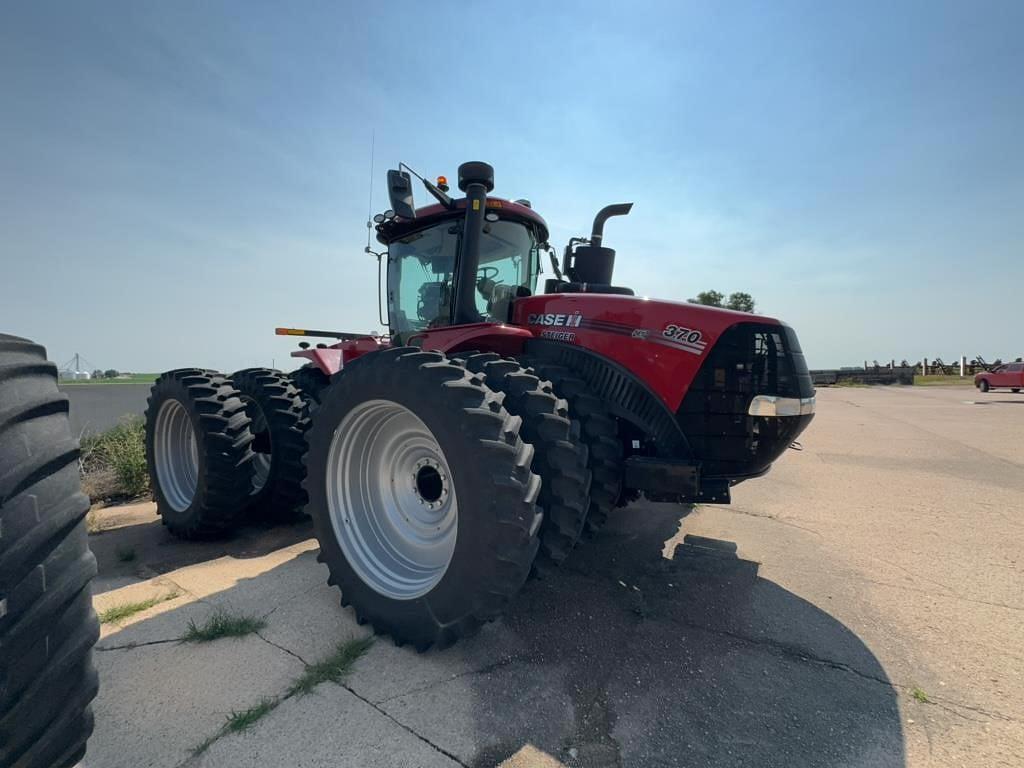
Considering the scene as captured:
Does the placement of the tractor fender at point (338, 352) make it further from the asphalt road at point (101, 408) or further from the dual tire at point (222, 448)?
the asphalt road at point (101, 408)

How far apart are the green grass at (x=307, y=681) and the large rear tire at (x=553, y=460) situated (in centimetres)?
89

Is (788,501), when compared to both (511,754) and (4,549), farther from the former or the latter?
(4,549)

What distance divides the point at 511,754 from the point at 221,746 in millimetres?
961

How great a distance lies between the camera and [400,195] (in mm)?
3014

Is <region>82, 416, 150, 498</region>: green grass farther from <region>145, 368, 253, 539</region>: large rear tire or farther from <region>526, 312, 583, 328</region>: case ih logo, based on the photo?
<region>526, 312, 583, 328</region>: case ih logo

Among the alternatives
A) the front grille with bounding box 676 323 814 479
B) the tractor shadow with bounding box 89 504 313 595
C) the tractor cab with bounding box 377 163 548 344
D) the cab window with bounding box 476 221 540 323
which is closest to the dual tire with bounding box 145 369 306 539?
the tractor shadow with bounding box 89 504 313 595

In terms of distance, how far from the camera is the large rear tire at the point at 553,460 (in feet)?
7.44

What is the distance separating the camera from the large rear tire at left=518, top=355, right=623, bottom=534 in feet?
8.87

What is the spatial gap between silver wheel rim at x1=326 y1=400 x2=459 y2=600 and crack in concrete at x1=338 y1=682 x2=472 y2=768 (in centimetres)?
53

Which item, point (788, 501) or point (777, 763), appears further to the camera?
point (788, 501)

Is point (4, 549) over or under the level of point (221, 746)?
over

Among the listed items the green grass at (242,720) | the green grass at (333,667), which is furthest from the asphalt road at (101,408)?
the green grass at (242,720)

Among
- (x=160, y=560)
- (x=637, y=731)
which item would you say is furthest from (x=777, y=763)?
(x=160, y=560)

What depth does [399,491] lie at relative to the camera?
277cm
